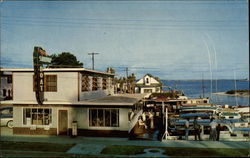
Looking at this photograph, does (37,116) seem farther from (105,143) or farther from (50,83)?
(105,143)

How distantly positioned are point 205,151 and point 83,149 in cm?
861

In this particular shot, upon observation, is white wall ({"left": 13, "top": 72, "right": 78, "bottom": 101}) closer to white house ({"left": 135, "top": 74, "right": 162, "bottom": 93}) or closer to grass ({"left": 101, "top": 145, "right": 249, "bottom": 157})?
grass ({"left": 101, "top": 145, "right": 249, "bottom": 157})

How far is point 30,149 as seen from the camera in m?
16.8

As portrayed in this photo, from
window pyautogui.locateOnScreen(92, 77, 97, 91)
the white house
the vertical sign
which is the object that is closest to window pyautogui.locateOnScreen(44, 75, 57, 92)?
the vertical sign

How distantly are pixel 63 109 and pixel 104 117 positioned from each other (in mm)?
3957

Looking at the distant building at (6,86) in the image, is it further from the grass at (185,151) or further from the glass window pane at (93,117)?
the grass at (185,151)

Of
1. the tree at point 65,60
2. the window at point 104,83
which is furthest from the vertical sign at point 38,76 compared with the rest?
the tree at point 65,60

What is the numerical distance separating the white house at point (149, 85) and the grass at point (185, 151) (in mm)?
46204

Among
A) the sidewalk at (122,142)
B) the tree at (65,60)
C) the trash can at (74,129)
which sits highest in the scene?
the tree at (65,60)

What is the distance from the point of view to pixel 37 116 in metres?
22.0

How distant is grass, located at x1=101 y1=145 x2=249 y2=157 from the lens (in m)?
15.0

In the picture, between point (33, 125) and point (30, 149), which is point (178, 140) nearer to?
point (30, 149)

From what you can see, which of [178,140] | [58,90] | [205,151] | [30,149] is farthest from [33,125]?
[205,151]

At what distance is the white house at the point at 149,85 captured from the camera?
63000 millimetres
